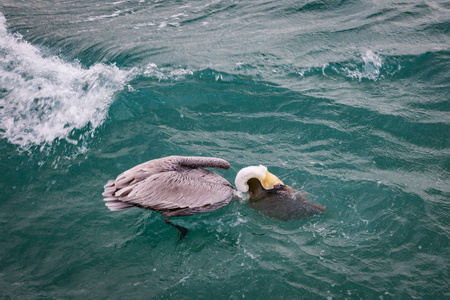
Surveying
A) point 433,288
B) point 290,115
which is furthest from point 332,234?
point 290,115

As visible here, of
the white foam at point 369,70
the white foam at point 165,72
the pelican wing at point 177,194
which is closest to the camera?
the pelican wing at point 177,194

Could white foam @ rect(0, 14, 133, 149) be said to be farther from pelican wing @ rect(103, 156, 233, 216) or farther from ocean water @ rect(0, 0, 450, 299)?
pelican wing @ rect(103, 156, 233, 216)

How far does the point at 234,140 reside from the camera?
6.57 meters

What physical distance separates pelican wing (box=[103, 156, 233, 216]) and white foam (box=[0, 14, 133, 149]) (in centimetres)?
236

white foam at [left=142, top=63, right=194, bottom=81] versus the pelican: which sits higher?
white foam at [left=142, top=63, right=194, bottom=81]

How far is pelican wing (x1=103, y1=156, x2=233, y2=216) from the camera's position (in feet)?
15.1

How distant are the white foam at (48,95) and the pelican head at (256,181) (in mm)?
3339

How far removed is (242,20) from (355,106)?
17.2 feet

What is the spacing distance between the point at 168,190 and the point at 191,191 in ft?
1.09

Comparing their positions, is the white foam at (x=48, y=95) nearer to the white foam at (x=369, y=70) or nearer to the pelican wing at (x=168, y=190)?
the pelican wing at (x=168, y=190)

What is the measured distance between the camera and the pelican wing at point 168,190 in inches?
181

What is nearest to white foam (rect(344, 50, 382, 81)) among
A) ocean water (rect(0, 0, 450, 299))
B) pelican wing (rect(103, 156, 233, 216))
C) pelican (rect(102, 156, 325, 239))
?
ocean water (rect(0, 0, 450, 299))

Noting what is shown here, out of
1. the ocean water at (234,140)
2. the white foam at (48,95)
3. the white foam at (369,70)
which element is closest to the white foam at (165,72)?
the ocean water at (234,140)

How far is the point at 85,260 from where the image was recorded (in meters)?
4.32
